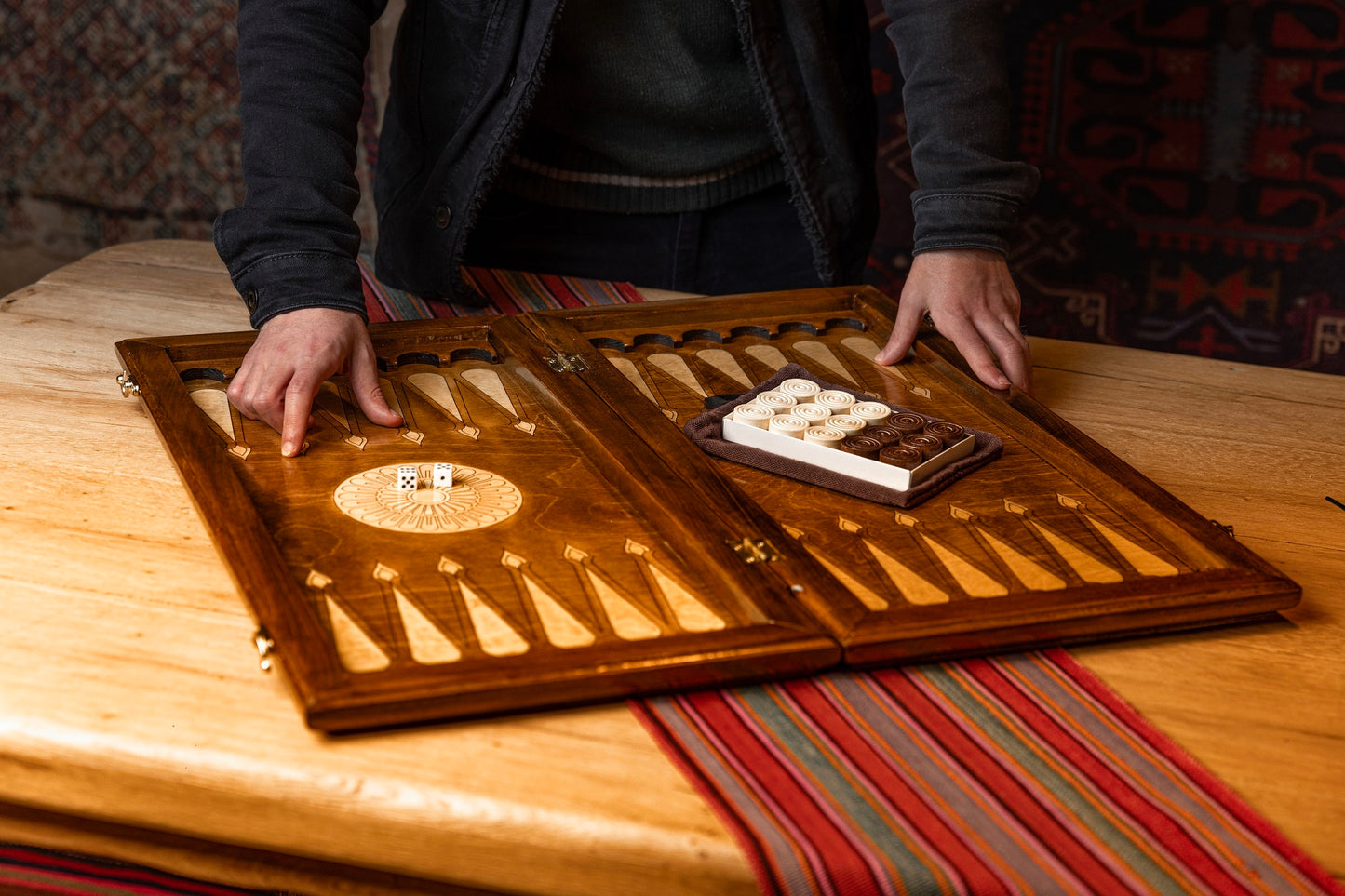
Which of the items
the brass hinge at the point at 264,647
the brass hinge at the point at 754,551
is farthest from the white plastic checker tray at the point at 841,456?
the brass hinge at the point at 264,647

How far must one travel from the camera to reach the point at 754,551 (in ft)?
3.27

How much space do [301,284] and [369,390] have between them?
Answer: 0.15 m

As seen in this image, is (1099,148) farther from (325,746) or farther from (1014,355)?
(325,746)

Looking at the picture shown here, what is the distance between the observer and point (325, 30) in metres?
1.46

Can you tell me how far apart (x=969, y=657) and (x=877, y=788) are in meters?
0.18

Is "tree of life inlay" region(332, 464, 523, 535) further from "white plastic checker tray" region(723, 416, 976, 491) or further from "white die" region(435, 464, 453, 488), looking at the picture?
"white plastic checker tray" region(723, 416, 976, 491)

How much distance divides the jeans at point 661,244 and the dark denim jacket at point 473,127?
10 cm

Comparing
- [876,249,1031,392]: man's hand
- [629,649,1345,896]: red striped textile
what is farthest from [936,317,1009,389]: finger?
[629,649,1345,896]: red striped textile

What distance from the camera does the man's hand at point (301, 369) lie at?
3.93ft

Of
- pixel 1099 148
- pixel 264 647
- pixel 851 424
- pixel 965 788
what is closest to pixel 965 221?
pixel 851 424

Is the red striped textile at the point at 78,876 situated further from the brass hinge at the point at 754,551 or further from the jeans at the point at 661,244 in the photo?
the jeans at the point at 661,244

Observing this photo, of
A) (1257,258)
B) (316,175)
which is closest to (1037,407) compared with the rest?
(316,175)

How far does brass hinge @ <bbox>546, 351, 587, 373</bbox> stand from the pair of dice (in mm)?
288

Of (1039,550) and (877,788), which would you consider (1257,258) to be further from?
(877,788)
